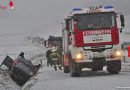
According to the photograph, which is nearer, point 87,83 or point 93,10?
point 87,83

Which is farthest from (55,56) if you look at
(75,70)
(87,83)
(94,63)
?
(87,83)

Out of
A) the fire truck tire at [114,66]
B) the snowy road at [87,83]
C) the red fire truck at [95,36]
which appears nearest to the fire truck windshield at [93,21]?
the red fire truck at [95,36]

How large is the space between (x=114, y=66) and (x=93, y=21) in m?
2.56

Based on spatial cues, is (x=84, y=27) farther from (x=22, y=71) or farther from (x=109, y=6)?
(x=22, y=71)

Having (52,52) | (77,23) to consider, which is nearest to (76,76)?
(77,23)

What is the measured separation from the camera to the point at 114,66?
25297 mm

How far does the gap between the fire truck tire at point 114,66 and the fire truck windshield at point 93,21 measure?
1.83 m

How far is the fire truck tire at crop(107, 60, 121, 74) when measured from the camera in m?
A: 24.9

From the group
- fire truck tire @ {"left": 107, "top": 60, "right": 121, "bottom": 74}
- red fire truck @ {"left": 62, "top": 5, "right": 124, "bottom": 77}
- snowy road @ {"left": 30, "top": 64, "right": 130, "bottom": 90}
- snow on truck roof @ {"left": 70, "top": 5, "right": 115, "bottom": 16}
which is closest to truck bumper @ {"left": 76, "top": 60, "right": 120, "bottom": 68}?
red fire truck @ {"left": 62, "top": 5, "right": 124, "bottom": 77}

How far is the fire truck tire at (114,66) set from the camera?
979 inches

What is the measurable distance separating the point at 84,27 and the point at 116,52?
187 centimetres

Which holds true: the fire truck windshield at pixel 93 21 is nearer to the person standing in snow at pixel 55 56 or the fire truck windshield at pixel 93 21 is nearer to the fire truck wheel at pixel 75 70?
the fire truck wheel at pixel 75 70

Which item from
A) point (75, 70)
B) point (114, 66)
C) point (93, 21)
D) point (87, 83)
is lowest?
point (87, 83)

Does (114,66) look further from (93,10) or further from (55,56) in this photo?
(55,56)
